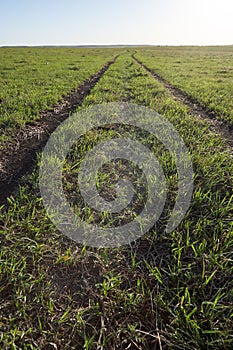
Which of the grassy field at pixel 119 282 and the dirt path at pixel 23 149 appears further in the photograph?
the dirt path at pixel 23 149

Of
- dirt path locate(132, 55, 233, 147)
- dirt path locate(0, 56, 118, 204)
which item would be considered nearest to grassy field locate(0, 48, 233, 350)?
dirt path locate(0, 56, 118, 204)

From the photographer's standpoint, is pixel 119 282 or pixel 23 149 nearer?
pixel 119 282

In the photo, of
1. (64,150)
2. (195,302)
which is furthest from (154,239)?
(64,150)

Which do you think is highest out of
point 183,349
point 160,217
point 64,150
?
point 64,150

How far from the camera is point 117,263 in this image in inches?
80.0

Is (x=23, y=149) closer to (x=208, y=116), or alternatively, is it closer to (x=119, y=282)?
(x=119, y=282)

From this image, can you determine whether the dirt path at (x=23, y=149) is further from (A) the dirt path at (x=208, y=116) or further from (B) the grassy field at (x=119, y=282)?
(A) the dirt path at (x=208, y=116)

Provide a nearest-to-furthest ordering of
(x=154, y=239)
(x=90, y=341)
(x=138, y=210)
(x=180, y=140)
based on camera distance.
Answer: (x=90, y=341), (x=154, y=239), (x=138, y=210), (x=180, y=140)

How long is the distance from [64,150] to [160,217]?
198 centimetres

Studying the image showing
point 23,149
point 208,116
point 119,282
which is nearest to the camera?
point 119,282

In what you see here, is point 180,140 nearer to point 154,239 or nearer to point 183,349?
point 154,239

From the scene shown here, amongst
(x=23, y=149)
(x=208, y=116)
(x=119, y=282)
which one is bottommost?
(x=119, y=282)

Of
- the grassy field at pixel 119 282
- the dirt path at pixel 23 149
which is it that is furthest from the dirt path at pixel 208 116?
the dirt path at pixel 23 149

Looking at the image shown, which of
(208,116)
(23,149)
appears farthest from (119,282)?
(208,116)
